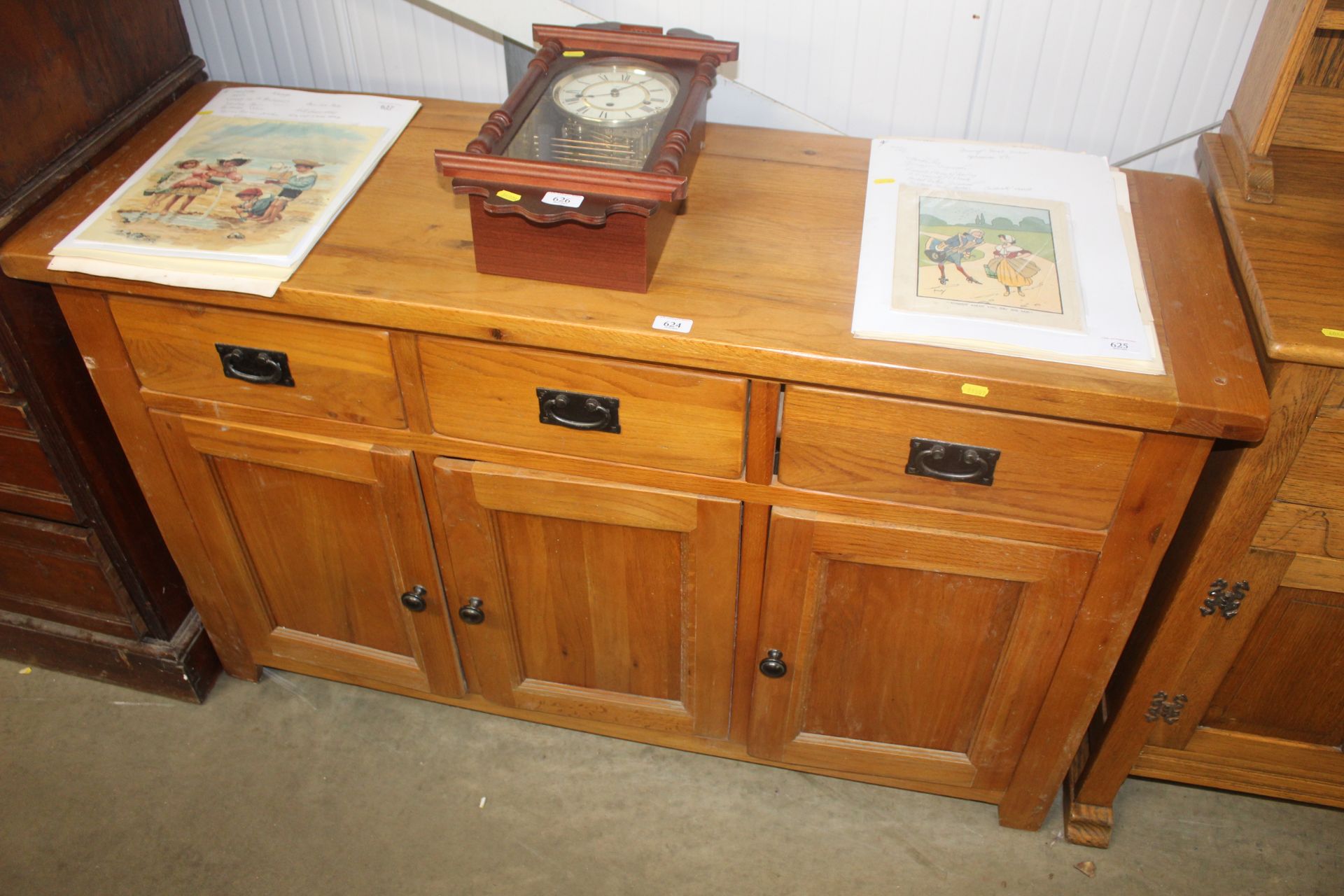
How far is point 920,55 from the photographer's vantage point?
140cm

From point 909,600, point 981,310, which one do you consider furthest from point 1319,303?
point 909,600

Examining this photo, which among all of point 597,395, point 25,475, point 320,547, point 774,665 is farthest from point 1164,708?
point 25,475

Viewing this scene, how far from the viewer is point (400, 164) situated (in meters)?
1.36

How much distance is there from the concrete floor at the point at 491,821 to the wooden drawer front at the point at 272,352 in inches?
26.5

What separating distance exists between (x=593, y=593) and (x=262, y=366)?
0.53m

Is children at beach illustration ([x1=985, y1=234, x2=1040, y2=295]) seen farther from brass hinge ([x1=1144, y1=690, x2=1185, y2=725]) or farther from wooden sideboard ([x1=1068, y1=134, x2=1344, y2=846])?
brass hinge ([x1=1144, y1=690, x2=1185, y2=725])

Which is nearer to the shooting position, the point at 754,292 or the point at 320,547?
the point at 754,292

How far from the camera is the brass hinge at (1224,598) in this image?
49.4 inches

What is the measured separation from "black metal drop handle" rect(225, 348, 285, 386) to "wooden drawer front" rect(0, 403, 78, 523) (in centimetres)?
35

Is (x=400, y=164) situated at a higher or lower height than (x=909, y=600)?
higher

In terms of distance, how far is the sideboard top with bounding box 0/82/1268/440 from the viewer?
1031 millimetres

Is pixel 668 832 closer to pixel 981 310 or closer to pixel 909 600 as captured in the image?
pixel 909 600

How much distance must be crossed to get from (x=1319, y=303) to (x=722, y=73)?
2.67 feet

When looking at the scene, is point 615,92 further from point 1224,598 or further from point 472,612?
point 1224,598
